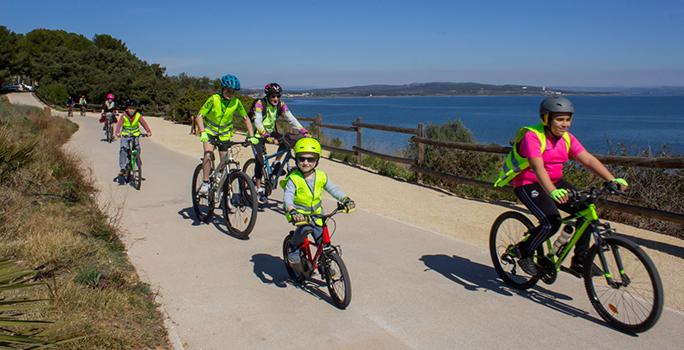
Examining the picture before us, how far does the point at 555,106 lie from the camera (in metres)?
4.85

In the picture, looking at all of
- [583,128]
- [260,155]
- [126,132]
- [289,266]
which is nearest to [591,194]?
[289,266]

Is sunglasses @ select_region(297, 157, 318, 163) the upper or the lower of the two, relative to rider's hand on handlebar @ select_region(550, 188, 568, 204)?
upper

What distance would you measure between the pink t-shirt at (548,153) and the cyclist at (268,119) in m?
4.14

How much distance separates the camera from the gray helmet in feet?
15.8

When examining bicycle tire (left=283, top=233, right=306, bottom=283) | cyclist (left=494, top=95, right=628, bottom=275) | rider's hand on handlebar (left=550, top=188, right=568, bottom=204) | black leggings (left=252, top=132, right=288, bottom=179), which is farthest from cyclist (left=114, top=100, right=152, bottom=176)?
rider's hand on handlebar (left=550, top=188, right=568, bottom=204)

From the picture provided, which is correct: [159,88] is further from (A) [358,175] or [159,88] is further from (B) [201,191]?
(B) [201,191]

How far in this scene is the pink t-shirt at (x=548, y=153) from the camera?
4.92 meters

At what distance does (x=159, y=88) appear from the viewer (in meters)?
61.1

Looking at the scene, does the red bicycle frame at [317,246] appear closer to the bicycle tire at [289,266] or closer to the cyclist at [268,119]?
the bicycle tire at [289,266]

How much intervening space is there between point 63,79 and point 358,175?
72318 mm

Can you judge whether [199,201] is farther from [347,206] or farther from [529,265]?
[529,265]

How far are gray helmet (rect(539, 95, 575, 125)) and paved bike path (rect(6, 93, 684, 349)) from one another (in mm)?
1757

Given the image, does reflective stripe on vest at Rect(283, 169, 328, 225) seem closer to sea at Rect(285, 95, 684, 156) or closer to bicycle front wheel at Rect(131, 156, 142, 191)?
sea at Rect(285, 95, 684, 156)

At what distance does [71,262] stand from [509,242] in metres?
4.40
